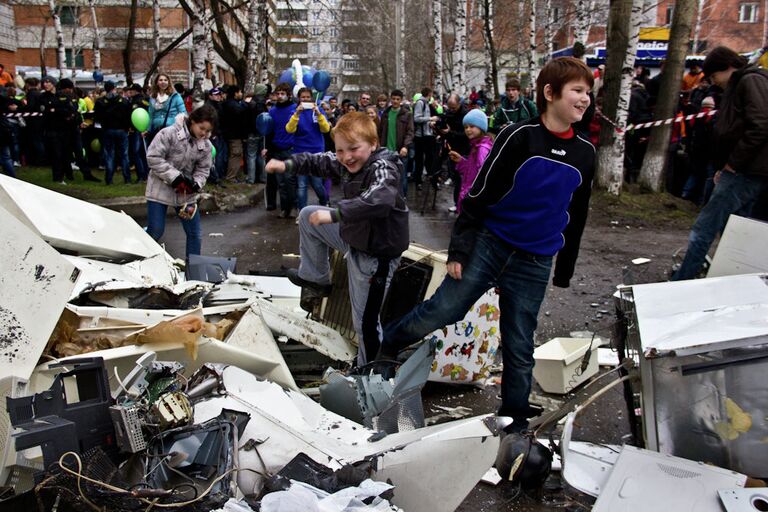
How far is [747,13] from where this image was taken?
42469mm

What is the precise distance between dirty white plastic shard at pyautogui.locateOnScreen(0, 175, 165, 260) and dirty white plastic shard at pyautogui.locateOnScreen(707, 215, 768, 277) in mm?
4118

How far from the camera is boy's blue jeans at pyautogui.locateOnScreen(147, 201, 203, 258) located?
6.09 metres

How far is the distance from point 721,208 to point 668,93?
6.46 m

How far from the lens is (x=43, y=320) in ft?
9.91

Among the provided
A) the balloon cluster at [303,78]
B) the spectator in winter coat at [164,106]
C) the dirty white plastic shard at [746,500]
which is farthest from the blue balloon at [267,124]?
the dirty white plastic shard at [746,500]

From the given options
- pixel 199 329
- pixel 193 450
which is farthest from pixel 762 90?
pixel 193 450

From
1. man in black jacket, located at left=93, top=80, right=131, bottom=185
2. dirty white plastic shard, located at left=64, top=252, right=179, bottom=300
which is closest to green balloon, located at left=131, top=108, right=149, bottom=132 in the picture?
man in black jacket, located at left=93, top=80, right=131, bottom=185

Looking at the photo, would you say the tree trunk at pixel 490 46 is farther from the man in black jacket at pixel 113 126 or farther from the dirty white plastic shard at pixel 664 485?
the dirty white plastic shard at pixel 664 485

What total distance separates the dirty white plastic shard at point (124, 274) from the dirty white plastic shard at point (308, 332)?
0.92 metres

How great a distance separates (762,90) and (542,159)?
2.91 metres

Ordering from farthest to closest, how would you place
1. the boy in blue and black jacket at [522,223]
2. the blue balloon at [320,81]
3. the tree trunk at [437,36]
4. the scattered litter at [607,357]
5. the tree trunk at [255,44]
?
1. the tree trunk at [437,36]
2. the tree trunk at [255,44]
3. the blue balloon at [320,81]
4. the scattered litter at [607,357]
5. the boy in blue and black jacket at [522,223]

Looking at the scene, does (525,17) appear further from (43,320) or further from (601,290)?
(43,320)

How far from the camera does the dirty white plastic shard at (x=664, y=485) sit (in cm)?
236

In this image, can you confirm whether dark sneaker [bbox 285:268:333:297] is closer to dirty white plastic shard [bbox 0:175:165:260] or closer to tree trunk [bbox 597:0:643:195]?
dirty white plastic shard [bbox 0:175:165:260]
